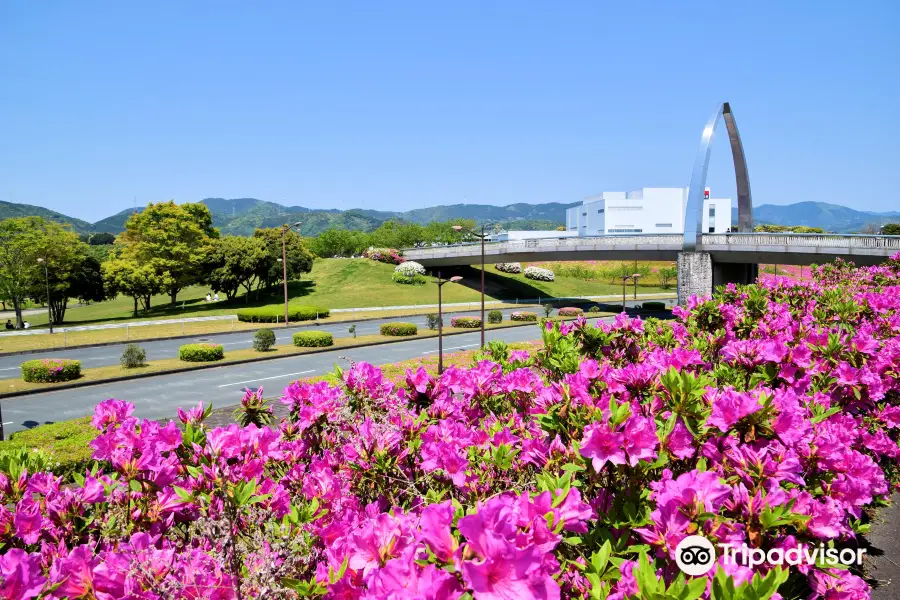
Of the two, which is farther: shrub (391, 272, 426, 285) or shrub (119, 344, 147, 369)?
shrub (391, 272, 426, 285)

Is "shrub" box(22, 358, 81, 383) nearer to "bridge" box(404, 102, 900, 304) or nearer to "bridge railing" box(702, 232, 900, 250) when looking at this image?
"bridge" box(404, 102, 900, 304)

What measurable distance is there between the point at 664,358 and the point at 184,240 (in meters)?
53.7

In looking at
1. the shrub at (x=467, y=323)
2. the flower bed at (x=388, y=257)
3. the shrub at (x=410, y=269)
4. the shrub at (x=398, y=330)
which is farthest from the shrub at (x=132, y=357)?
the flower bed at (x=388, y=257)

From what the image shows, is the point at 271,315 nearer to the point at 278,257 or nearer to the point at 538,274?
the point at 278,257

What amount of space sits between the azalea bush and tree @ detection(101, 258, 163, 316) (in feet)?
162

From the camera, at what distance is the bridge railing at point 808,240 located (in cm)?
3418

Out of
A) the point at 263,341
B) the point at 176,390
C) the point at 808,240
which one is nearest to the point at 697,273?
the point at 808,240

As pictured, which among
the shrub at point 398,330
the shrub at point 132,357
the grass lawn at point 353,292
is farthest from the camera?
the grass lawn at point 353,292

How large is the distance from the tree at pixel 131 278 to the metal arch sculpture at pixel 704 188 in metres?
41.9

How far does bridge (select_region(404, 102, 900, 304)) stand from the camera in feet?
117

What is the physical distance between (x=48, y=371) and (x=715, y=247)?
3874 cm

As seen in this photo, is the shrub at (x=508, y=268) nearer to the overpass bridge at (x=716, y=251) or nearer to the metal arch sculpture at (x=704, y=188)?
the overpass bridge at (x=716, y=251)

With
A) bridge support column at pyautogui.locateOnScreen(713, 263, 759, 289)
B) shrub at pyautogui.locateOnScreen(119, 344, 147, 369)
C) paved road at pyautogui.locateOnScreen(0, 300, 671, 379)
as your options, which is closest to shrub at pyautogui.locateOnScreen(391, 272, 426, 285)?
paved road at pyautogui.locateOnScreen(0, 300, 671, 379)

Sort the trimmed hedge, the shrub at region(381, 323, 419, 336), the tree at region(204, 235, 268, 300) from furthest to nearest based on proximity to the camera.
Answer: the tree at region(204, 235, 268, 300) < the trimmed hedge < the shrub at region(381, 323, 419, 336)
